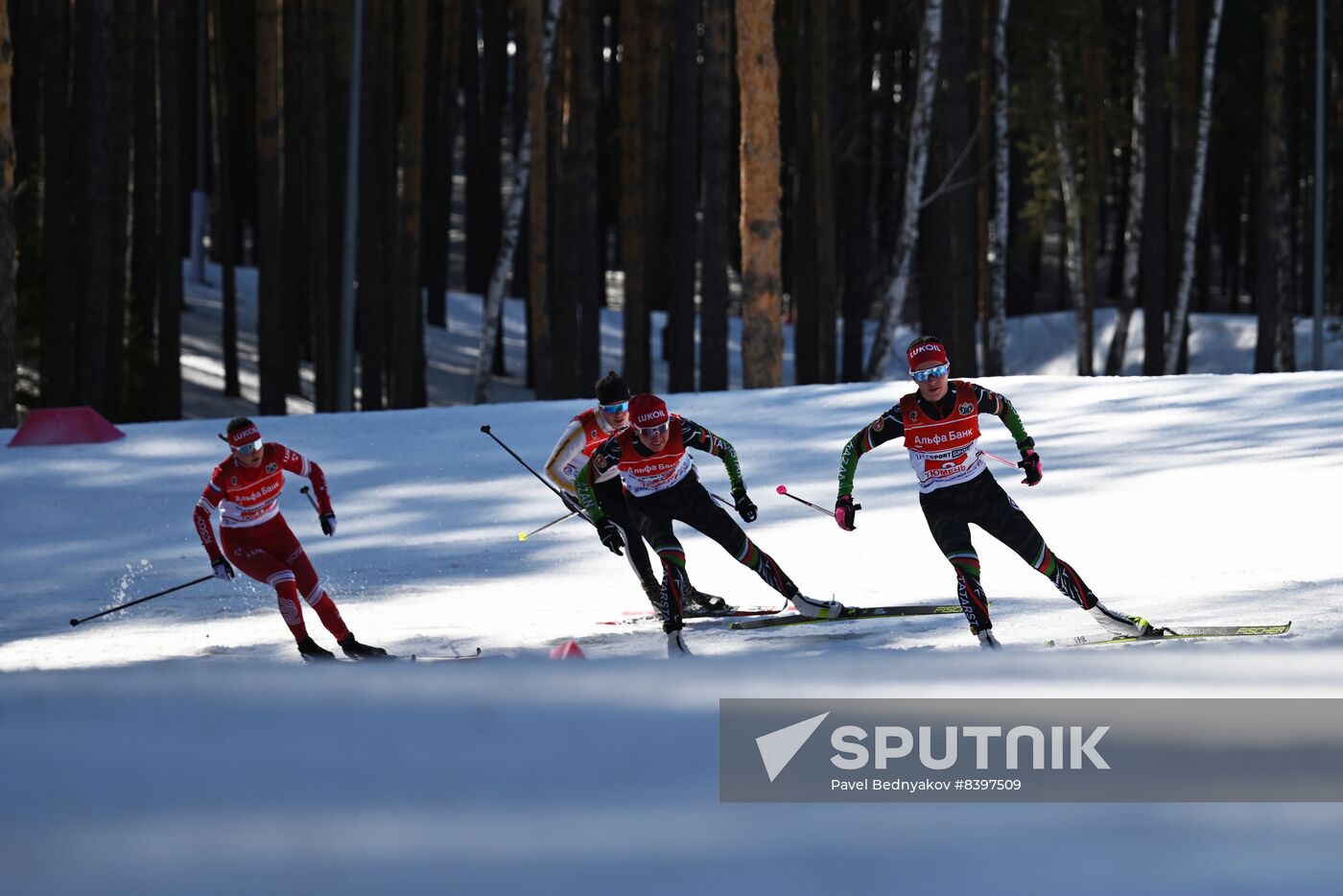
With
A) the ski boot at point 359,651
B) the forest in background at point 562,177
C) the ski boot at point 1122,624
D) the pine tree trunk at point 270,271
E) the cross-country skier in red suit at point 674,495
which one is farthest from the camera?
the pine tree trunk at point 270,271

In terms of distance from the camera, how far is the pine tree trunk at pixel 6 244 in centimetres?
1853

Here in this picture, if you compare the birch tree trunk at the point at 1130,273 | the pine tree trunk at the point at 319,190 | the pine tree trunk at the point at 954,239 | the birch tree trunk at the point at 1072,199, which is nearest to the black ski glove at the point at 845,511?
the pine tree trunk at the point at 954,239

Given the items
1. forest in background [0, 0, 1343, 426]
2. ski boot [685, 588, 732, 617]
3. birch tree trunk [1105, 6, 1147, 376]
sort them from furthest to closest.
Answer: birch tree trunk [1105, 6, 1147, 376] < forest in background [0, 0, 1343, 426] < ski boot [685, 588, 732, 617]

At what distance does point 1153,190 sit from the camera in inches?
1098

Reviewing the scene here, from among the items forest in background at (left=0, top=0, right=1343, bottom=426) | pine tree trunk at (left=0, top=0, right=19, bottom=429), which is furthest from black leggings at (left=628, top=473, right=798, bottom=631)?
pine tree trunk at (left=0, top=0, right=19, bottom=429)

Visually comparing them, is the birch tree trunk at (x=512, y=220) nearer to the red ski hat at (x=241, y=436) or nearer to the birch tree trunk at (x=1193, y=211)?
the birch tree trunk at (x=1193, y=211)

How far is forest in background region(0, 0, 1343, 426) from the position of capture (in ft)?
71.1

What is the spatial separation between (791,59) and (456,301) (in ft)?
33.0

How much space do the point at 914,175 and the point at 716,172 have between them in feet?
18.2

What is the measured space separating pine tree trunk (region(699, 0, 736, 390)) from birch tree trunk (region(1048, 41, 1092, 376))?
46.8 feet

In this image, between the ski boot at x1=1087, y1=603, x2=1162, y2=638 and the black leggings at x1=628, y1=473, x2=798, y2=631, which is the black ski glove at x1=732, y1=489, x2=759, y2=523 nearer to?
the black leggings at x1=628, y1=473, x2=798, y2=631

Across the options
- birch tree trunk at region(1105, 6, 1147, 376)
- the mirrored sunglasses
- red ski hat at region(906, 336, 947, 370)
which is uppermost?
red ski hat at region(906, 336, 947, 370)

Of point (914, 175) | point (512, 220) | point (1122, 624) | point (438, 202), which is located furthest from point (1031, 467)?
point (438, 202)

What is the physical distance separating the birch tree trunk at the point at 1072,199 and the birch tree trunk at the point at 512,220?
1253cm
